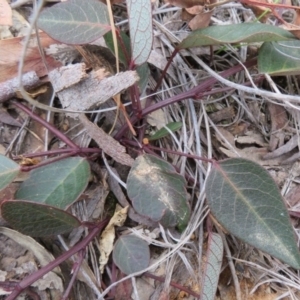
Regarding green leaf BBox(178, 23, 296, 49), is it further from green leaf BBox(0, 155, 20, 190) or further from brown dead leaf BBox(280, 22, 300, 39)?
green leaf BBox(0, 155, 20, 190)

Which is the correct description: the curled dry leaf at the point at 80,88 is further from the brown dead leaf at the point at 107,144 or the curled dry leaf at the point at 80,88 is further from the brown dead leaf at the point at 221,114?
the brown dead leaf at the point at 221,114

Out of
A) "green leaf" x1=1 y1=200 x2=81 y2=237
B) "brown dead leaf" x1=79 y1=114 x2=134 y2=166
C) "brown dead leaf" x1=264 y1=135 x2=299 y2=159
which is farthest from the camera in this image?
"brown dead leaf" x1=264 y1=135 x2=299 y2=159

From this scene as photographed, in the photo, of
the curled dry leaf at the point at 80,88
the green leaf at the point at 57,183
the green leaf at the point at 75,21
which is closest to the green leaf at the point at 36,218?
the green leaf at the point at 57,183

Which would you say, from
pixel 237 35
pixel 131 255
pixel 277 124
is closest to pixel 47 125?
pixel 131 255

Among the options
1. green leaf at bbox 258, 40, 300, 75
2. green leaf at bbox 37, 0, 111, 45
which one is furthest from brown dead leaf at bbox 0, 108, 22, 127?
green leaf at bbox 258, 40, 300, 75

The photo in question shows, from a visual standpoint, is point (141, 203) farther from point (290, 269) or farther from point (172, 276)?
point (290, 269)

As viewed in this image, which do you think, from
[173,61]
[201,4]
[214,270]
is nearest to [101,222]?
[214,270]
